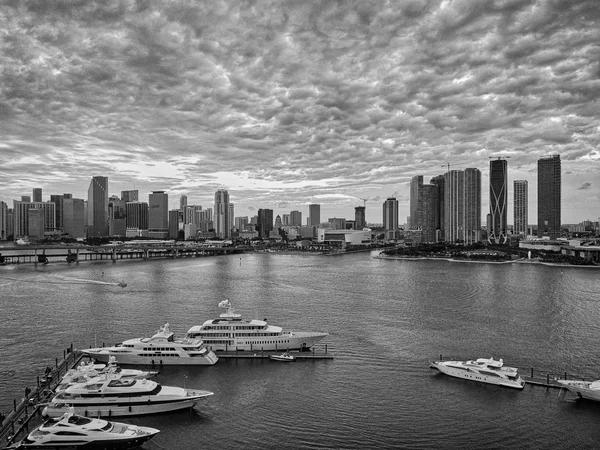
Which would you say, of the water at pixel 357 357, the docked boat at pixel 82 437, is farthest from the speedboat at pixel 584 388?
the docked boat at pixel 82 437

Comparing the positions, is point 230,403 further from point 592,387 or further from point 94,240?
point 94,240

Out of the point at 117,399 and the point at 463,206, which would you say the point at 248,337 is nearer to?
the point at 117,399

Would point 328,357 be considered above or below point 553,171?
below

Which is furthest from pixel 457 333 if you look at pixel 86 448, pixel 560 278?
pixel 560 278

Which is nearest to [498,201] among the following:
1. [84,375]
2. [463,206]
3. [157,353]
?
[463,206]

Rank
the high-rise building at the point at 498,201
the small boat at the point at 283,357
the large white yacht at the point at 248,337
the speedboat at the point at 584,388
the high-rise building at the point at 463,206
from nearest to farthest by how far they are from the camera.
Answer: the speedboat at the point at 584,388
the small boat at the point at 283,357
the large white yacht at the point at 248,337
the high-rise building at the point at 498,201
the high-rise building at the point at 463,206

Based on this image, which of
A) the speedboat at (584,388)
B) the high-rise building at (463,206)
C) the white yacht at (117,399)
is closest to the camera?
the white yacht at (117,399)

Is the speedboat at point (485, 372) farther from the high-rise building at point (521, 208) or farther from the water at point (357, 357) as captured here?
the high-rise building at point (521, 208)
